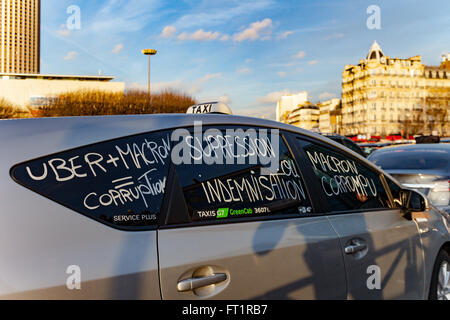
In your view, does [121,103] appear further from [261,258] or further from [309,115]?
[309,115]

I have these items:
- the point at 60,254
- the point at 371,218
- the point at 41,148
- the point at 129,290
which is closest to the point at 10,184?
the point at 41,148

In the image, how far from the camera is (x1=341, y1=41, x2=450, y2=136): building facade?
346 ft

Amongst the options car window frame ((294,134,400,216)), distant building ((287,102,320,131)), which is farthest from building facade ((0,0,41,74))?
car window frame ((294,134,400,216))

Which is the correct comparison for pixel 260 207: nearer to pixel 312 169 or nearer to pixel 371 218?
pixel 312 169

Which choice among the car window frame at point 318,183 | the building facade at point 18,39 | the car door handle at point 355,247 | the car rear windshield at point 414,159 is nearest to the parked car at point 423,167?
the car rear windshield at point 414,159

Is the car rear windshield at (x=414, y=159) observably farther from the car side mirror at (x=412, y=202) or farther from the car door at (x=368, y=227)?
the car door at (x=368, y=227)

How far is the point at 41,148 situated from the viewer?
5.52 ft

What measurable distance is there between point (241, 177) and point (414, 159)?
17.7 ft

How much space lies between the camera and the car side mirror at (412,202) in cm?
293

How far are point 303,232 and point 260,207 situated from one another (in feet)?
0.83

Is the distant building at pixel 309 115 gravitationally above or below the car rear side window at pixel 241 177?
above

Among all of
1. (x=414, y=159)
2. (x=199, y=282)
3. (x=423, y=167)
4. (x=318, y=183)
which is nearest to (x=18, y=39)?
(x=414, y=159)

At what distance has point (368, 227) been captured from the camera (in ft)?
8.51

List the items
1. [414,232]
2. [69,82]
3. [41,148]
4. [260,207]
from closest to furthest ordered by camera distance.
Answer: [41,148] → [260,207] → [414,232] → [69,82]
